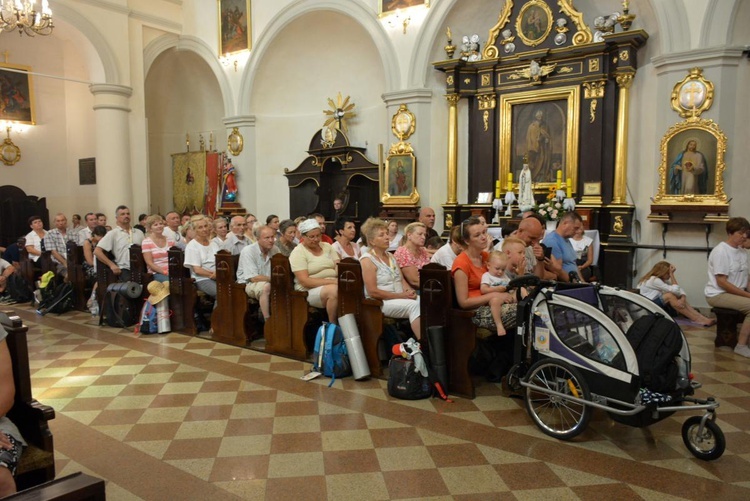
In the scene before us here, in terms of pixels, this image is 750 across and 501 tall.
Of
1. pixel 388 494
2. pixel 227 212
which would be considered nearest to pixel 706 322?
pixel 388 494

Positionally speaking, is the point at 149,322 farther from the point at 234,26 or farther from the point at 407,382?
the point at 234,26

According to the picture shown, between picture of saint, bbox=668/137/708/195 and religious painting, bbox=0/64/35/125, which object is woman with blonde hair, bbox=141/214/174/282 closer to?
picture of saint, bbox=668/137/708/195

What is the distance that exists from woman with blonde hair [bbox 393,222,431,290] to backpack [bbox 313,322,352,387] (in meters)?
0.90

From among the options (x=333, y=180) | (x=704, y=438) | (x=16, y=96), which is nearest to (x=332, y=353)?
(x=704, y=438)

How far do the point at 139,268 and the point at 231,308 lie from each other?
1.59 meters

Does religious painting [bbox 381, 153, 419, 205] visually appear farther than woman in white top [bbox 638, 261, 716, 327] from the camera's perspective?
Yes

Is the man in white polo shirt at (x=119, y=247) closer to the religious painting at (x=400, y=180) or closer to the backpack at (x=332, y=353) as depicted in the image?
the backpack at (x=332, y=353)

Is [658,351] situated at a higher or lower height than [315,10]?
lower

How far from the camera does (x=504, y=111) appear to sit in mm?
9594

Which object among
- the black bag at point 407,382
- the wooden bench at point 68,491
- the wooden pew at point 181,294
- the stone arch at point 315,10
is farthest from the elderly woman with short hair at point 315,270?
the stone arch at point 315,10

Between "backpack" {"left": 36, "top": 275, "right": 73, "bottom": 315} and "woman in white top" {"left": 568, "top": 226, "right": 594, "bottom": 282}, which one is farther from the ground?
"woman in white top" {"left": 568, "top": 226, "right": 594, "bottom": 282}

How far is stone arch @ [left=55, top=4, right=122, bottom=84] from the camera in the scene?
11.7 m

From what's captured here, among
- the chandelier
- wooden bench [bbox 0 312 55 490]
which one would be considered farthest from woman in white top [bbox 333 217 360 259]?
the chandelier

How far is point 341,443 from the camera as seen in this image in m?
3.47
